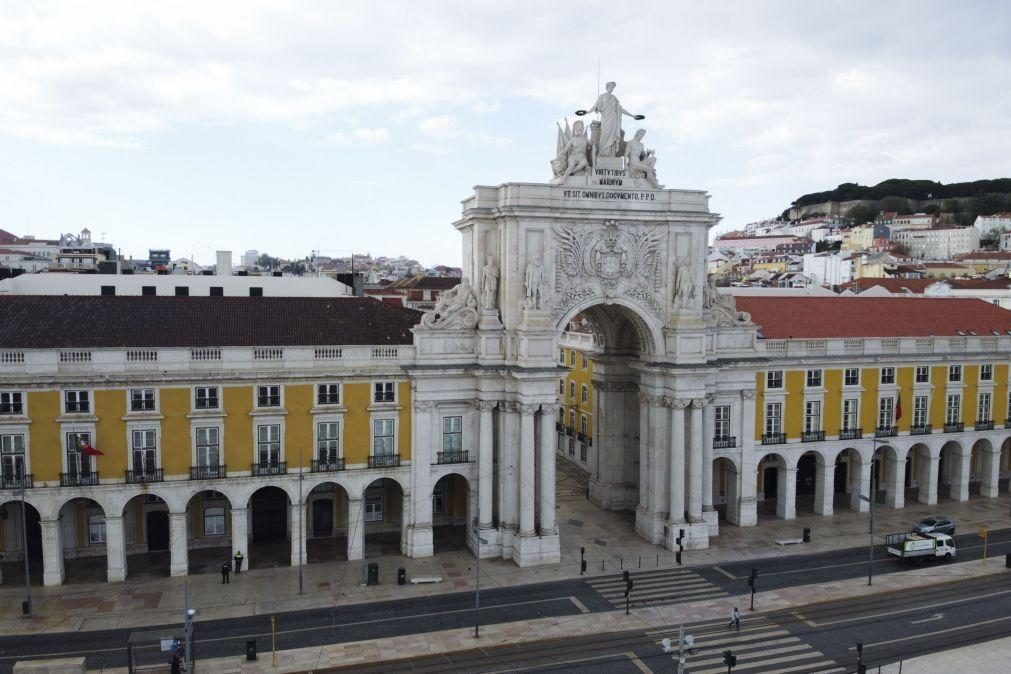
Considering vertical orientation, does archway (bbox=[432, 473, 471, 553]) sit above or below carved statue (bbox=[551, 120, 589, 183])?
below

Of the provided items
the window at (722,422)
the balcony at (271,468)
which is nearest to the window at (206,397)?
the balcony at (271,468)

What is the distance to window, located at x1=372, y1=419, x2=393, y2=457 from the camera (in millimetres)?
51500

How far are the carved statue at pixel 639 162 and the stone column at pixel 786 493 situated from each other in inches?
915

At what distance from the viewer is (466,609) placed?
4450cm

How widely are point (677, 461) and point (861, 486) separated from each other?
17037 millimetres

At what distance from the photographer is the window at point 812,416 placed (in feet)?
198

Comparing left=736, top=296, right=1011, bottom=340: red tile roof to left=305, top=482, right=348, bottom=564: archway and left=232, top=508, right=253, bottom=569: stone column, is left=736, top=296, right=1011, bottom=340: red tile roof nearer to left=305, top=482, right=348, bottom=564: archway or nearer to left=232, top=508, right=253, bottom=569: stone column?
left=305, top=482, right=348, bottom=564: archway

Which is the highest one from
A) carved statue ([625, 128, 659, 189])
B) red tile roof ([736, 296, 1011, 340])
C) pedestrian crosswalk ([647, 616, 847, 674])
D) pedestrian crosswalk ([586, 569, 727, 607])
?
carved statue ([625, 128, 659, 189])

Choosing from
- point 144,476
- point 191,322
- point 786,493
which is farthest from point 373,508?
point 786,493

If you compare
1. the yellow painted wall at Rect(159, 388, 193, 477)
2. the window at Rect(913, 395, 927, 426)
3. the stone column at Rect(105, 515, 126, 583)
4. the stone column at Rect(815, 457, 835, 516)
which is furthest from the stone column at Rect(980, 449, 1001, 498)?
the stone column at Rect(105, 515, 126, 583)

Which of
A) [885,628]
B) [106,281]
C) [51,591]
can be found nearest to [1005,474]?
[885,628]

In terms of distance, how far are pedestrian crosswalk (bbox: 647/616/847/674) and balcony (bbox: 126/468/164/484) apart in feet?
93.7

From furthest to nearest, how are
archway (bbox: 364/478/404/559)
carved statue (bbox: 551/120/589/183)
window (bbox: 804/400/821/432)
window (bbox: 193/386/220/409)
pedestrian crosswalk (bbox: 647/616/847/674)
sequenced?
window (bbox: 804/400/821/432), archway (bbox: 364/478/404/559), carved statue (bbox: 551/120/589/183), window (bbox: 193/386/220/409), pedestrian crosswalk (bbox: 647/616/847/674)

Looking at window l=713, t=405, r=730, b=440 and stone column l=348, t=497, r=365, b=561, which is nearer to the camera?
stone column l=348, t=497, r=365, b=561
